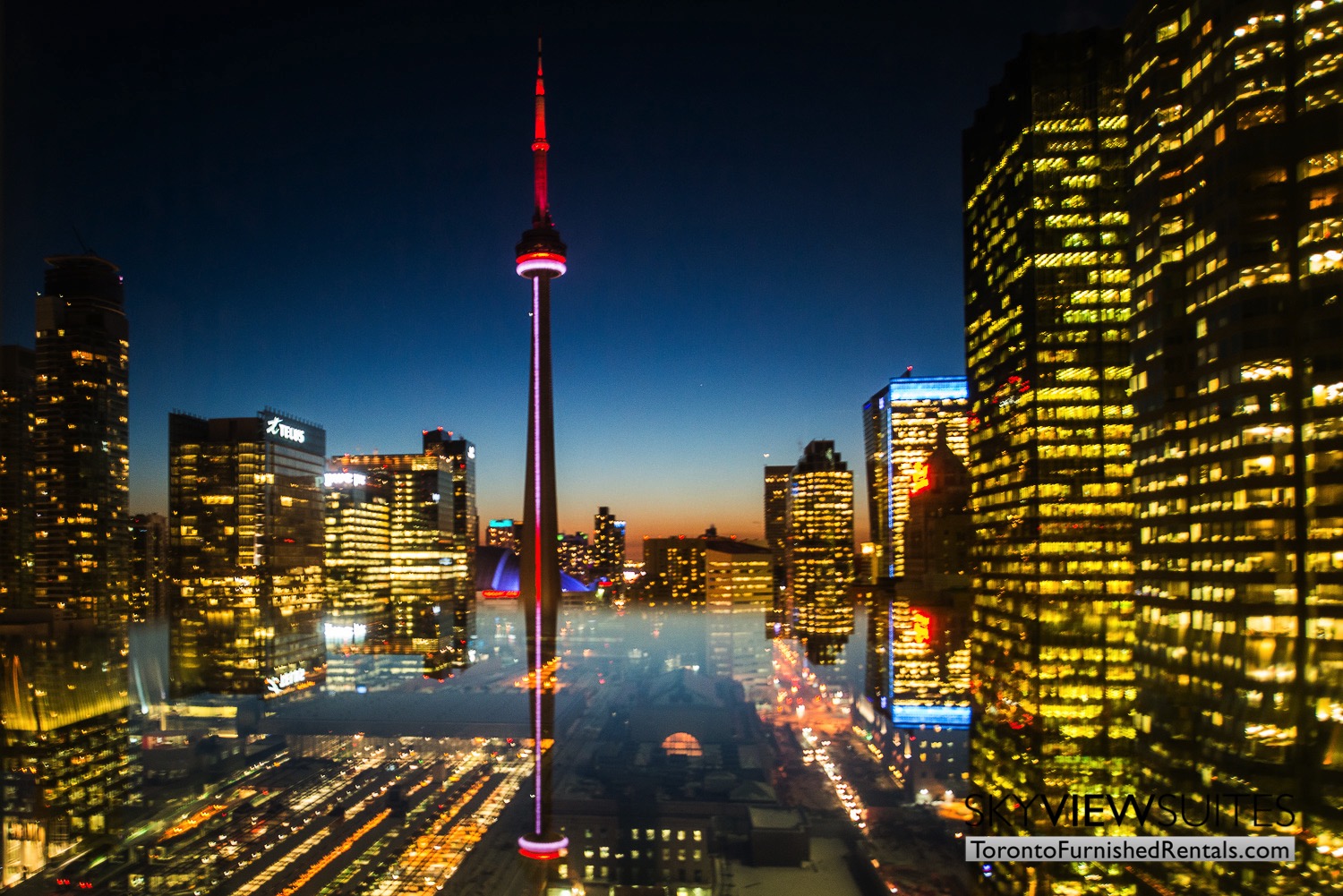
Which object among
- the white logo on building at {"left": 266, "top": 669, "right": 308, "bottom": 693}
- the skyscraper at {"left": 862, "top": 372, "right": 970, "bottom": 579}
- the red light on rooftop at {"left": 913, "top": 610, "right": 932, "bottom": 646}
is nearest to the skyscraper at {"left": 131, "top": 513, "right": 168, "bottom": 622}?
the white logo on building at {"left": 266, "top": 669, "right": 308, "bottom": 693}

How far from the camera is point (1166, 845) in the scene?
665cm

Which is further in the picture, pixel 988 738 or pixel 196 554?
pixel 196 554

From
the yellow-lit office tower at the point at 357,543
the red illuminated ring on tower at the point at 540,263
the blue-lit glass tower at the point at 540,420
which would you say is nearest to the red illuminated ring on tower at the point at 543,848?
the blue-lit glass tower at the point at 540,420

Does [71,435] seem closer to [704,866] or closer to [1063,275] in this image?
[704,866]

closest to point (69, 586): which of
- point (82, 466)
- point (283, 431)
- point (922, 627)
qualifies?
point (82, 466)

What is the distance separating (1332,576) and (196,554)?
58.5 m

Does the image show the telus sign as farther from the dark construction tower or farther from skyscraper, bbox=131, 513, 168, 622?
the dark construction tower

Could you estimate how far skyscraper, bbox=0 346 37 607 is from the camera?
2852 cm

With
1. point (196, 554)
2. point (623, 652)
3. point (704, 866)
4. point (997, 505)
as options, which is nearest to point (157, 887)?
point (704, 866)

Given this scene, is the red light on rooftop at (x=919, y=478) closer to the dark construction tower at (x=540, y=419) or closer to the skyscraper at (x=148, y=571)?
the dark construction tower at (x=540, y=419)

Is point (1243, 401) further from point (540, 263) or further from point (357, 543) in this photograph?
point (357, 543)

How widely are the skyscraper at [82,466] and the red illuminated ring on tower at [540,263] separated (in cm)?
1793

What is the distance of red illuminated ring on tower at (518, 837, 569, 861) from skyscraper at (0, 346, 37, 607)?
82.0ft

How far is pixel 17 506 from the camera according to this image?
31.5 metres
